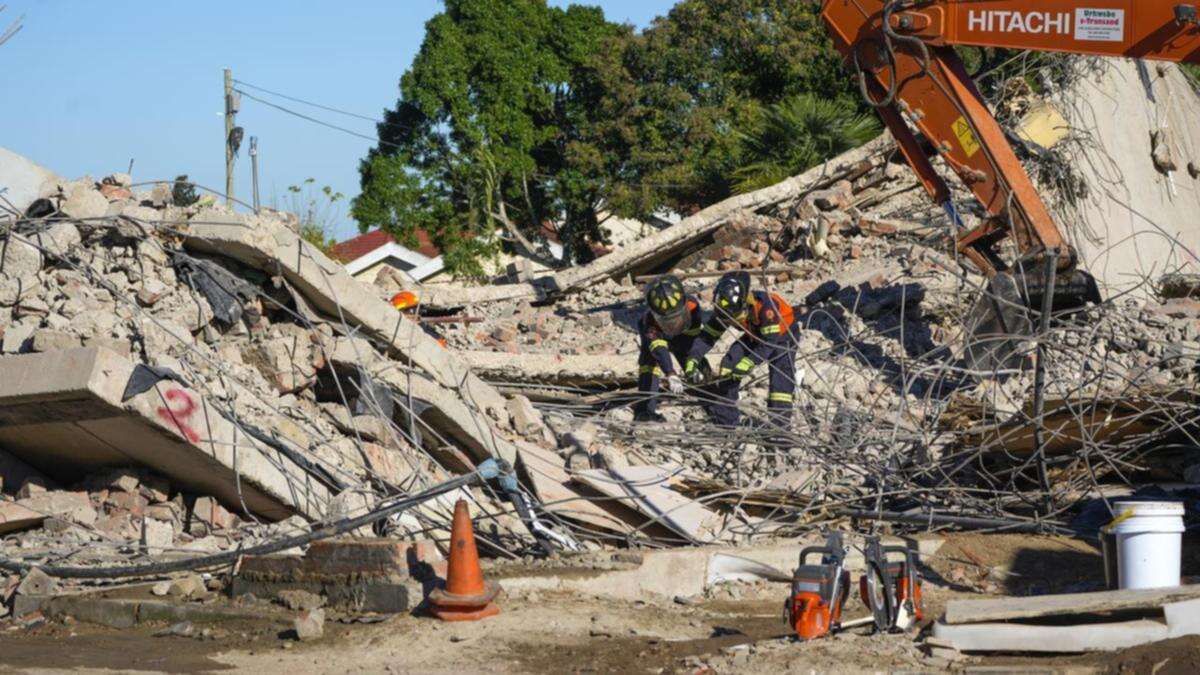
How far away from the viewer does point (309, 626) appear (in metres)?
6.18

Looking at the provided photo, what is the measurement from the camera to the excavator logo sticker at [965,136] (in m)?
11.2

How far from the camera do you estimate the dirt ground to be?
535 centimetres

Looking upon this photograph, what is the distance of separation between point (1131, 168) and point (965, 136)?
408 centimetres

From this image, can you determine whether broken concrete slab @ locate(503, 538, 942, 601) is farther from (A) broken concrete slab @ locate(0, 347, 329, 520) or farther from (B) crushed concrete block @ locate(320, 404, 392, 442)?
(B) crushed concrete block @ locate(320, 404, 392, 442)

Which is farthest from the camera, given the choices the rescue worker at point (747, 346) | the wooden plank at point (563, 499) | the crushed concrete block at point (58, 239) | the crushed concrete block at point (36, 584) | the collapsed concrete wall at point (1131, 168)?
the collapsed concrete wall at point (1131, 168)

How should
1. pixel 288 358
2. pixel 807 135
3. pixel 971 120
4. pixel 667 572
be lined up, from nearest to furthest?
1. pixel 667 572
2. pixel 288 358
3. pixel 971 120
4. pixel 807 135

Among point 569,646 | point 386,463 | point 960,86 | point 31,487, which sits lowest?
point 569,646

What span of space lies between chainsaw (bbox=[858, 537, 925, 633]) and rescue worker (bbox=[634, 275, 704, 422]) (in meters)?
4.74

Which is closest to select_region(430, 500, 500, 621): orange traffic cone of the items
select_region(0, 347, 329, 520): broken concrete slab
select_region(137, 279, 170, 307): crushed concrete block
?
select_region(0, 347, 329, 520): broken concrete slab

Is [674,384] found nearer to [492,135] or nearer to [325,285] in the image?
[325,285]

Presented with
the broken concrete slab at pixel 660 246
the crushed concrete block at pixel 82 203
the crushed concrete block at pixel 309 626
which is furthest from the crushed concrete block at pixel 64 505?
the broken concrete slab at pixel 660 246

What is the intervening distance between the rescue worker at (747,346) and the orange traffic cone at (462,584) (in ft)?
14.5

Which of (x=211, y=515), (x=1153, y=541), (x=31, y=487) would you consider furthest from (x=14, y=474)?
(x=1153, y=541)

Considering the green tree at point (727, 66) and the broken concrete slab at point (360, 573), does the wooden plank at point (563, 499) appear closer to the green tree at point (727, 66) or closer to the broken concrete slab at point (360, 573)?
the broken concrete slab at point (360, 573)
